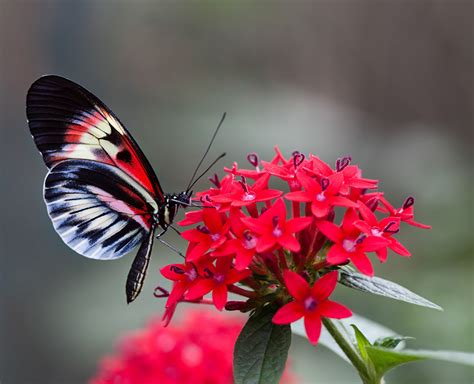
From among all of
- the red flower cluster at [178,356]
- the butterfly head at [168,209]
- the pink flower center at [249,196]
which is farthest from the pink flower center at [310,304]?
the red flower cluster at [178,356]

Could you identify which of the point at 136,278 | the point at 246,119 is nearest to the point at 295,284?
the point at 136,278

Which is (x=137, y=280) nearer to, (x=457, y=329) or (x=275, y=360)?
(x=275, y=360)

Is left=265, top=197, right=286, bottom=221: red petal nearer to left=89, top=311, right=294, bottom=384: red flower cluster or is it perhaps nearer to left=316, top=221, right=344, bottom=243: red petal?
left=316, top=221, right=344, bottom=243: red petal

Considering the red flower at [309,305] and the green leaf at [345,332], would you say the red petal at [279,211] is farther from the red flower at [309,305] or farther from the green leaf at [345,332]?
the green leaf at [345,332]

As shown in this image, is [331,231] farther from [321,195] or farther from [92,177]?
[92,177]

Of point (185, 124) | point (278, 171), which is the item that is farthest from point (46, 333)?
point (278, 171)
